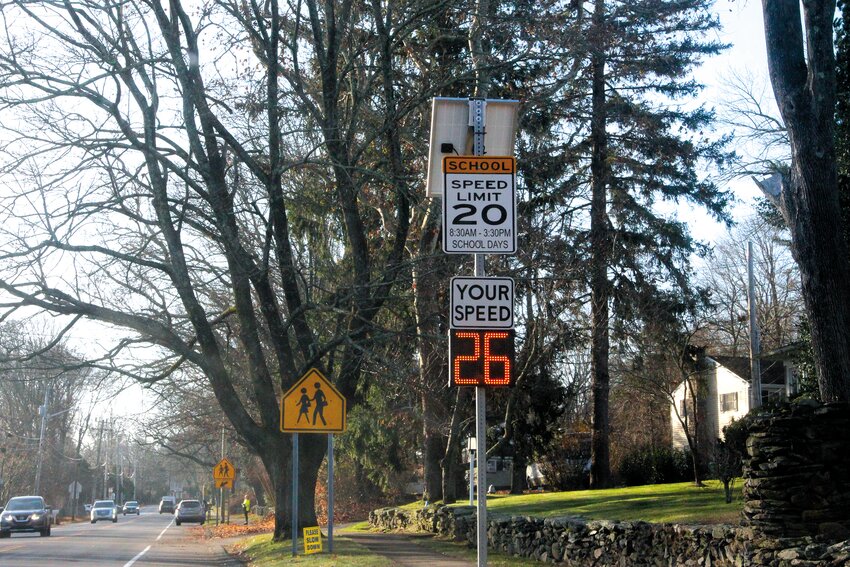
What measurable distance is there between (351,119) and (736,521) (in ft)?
36.2

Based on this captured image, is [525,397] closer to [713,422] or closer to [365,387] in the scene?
[365,387]

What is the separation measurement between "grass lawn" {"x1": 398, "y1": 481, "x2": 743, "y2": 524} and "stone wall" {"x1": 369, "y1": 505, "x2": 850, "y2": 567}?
66.0 inches

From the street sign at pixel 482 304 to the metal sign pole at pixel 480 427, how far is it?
0.70 ft

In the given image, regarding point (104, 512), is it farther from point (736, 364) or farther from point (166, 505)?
point (736, 364)

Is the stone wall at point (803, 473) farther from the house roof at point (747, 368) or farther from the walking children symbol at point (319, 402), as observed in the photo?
the house roof at point (747, 368)

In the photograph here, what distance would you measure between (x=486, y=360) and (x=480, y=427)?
0.58 m

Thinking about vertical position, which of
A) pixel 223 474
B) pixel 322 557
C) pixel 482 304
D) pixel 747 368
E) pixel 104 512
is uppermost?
pixel 747 368

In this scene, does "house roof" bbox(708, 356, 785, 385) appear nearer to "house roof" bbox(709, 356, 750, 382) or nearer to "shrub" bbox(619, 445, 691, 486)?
"house roof" bbox(709, 356, 750, 382)

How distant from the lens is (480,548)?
8055mm

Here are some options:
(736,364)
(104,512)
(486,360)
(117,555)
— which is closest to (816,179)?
(486,360)

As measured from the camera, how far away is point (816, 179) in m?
14.8

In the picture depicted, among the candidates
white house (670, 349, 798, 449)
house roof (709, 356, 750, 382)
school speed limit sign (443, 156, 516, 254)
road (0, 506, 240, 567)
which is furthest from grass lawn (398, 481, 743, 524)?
house roof (709, 356, 750, 382)

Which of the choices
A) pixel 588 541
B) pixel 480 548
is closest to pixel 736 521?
pixel 588 541

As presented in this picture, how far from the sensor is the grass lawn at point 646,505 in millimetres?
18594
